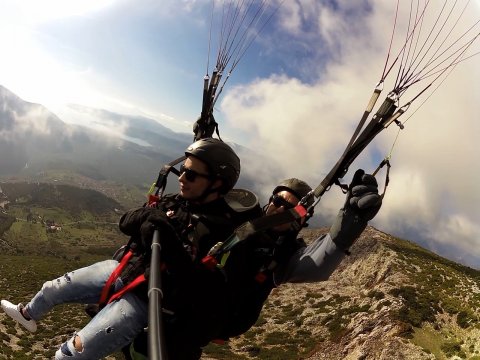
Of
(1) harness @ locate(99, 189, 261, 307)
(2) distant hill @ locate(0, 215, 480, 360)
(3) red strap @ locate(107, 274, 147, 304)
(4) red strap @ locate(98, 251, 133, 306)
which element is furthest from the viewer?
(2) distant hill @ locate(0, 215, 480, 360)

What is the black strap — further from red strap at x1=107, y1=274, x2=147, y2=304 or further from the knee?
red strap at x1=107, y1=274, x2=147, y2=304

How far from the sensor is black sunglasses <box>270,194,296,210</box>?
5.79 metres

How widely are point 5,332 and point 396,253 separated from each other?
55.9 meters

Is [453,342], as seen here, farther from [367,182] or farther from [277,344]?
[367,182]

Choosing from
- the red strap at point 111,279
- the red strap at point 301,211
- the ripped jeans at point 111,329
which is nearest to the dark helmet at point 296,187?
the red strap at point 301,211

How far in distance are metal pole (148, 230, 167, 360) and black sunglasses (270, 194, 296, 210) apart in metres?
3.14

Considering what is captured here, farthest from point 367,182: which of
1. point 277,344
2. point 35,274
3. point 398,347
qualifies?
point 35,274

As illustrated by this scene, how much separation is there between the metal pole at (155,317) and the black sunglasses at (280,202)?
3.14 metres

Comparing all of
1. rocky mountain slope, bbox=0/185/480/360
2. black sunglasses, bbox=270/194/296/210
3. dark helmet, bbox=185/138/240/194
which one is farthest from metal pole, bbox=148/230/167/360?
rocky mountain slope, bbox=0/185/480/360

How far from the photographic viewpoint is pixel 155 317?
2.32m

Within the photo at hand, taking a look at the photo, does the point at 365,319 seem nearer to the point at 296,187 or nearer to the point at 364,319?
the point at 364,319

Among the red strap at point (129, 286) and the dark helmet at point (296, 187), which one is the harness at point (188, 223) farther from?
the dark helmet at point (296, 187)

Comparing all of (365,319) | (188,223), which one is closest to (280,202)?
(188,223)

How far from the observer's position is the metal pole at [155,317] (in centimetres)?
206
